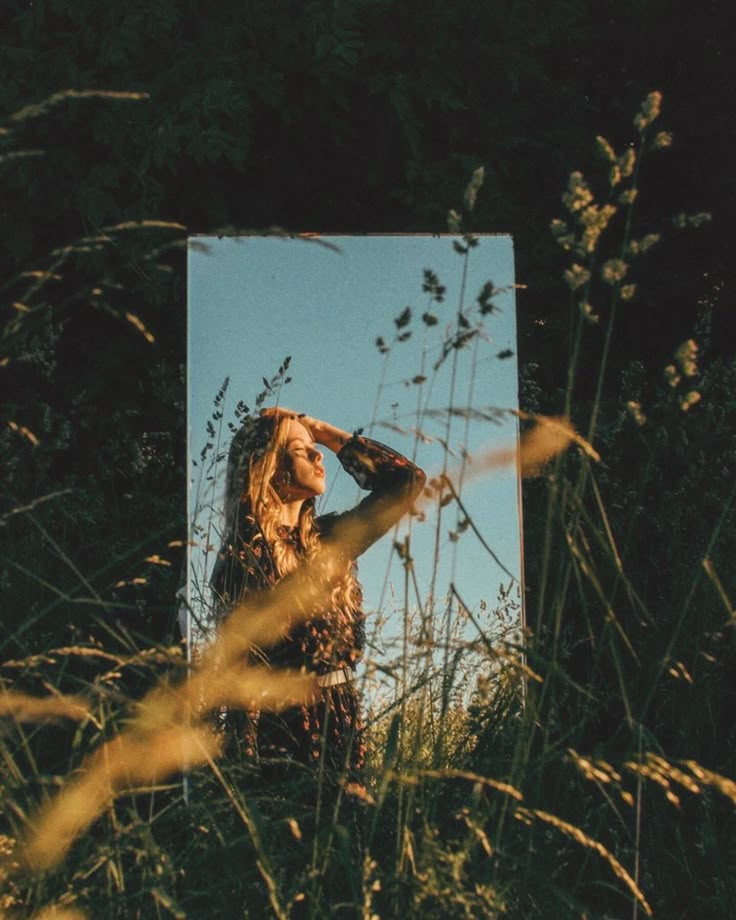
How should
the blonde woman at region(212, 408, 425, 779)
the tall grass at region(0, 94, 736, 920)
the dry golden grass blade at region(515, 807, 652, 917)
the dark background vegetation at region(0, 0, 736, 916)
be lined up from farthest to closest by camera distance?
the dark background vegetation at region(0, 0, 736, 916) < the blonde woman at region(212, 408, 425, 779) < the tall grass at region(0, 94, 736, 920) < the dry golden grass blade at region(515, 807, 652, 917)

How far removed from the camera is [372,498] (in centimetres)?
290

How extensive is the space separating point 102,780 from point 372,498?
1208 millimetres

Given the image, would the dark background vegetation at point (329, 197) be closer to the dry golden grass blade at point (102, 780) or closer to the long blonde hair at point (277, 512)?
the long blonde hair at point (277, 512)

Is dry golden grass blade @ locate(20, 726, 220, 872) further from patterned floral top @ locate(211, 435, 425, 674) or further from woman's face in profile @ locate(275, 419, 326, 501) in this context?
woman's face in profile @ locate(275, 419, 326, 501)

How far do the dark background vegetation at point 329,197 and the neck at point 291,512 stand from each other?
1.32 ft

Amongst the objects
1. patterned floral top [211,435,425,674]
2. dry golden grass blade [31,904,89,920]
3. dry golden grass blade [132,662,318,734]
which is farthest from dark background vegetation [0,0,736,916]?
dry golden grass blade [31,904,89,920]

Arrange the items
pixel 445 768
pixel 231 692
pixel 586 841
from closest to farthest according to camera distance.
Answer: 1. pixel 586 841
2. pixel 445 768
3. pixel 231 692

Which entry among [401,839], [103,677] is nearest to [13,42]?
[103,677]

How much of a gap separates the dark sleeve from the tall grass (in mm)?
136

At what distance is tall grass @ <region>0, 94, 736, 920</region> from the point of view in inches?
62.3

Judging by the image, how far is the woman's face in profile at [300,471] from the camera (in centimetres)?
292

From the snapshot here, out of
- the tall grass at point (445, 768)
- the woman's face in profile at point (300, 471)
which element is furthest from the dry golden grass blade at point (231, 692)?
the woman's face in profile at point (300, 471)

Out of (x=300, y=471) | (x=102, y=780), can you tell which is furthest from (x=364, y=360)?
(x=102, y=780)

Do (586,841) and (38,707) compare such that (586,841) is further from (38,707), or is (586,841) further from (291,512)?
(291,512)
